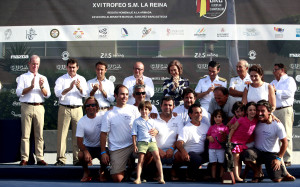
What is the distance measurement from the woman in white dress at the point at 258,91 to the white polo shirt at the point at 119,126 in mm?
1438

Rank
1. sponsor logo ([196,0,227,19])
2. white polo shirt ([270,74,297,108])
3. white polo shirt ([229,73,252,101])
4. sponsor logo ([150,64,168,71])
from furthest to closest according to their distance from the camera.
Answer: sponsor logo ([150,64,168,71]) < sponsor logo ([196,0,227,19]) < white polo shirt ([270,74,297,108]) < white polo shirt ([229,73,252,101])

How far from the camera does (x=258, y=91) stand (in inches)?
231

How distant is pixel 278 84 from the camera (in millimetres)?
6852

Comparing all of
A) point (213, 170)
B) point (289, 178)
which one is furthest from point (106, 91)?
point (289, 178)

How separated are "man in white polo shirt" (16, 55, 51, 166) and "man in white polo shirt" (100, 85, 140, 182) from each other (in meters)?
1.27

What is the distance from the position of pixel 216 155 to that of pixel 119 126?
120 centimetres

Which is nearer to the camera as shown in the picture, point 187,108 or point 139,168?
point 139,168

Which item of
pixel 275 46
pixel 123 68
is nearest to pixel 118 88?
pixel 123 68

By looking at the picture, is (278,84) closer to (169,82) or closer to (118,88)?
(169,82)

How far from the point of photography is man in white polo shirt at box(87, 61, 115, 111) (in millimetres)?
6668

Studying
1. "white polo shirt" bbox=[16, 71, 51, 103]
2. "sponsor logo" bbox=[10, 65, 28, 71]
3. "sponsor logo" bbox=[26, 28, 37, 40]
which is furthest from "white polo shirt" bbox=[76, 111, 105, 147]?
"sponsor logo" bbox=[26, 28, 37, 40]

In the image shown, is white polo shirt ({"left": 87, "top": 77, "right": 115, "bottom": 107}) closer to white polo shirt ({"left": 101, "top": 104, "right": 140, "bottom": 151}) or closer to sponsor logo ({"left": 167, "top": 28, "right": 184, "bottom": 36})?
white polo shirt ({"left": 101, "top": 104, "right": 140, "bottom": 151})

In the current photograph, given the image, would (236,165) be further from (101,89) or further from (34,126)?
(34,126)

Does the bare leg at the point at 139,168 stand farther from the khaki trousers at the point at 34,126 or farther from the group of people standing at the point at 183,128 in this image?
the khaki trousers at the point at 34,126
